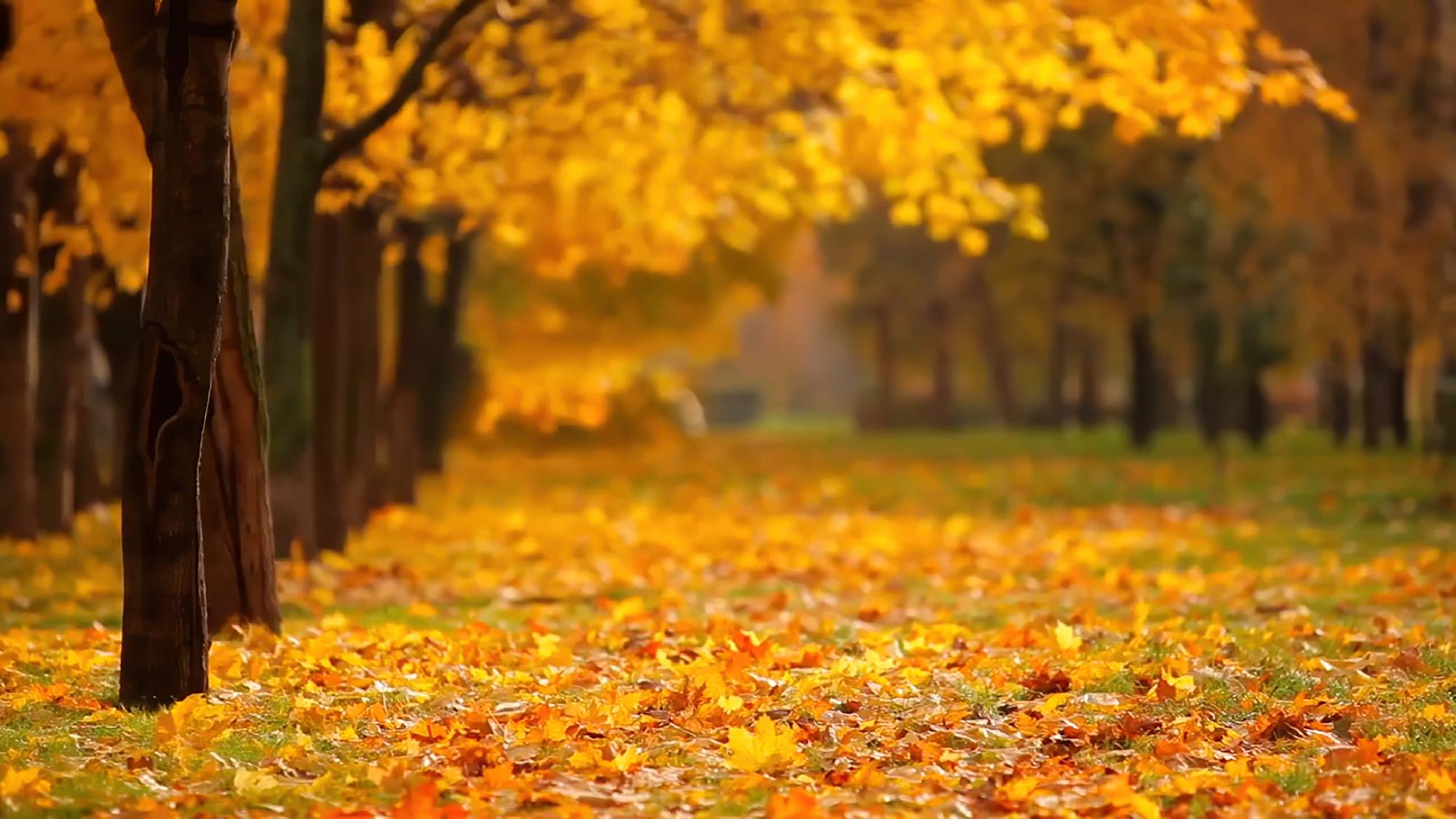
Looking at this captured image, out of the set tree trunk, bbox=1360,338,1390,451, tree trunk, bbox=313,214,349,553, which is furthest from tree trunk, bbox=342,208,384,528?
tree trunk, bbox=1360,338,1390,451

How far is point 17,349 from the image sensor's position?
604 inches

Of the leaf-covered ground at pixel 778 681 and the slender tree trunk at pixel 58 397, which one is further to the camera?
the slender tree trunk at pixel 58 397

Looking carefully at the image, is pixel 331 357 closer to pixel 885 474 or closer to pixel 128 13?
pixel 128 13

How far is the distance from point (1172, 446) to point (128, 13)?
108ft

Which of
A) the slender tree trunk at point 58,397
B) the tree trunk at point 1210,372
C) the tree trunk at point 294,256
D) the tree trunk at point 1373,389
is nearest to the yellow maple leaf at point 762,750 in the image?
the tree trunk at point 294,256

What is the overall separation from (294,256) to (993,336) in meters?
43.2

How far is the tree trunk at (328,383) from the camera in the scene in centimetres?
1499

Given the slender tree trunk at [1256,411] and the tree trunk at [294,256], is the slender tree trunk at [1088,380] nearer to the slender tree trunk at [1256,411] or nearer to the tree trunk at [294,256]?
the slender tree trunk at [1256,411]

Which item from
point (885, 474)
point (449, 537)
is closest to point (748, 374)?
point (885, 474)

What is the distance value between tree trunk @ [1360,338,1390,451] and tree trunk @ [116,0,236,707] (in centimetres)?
2848

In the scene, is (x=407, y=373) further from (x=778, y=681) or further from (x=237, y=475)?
(x=778, y=681)

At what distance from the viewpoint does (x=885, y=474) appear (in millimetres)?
29203

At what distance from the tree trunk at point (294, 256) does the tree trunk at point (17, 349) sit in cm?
323

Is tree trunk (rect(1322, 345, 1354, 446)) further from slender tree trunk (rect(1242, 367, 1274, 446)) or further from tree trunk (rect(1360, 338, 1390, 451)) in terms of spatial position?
slender tree trunk (rect(1242, 367, 1274, 446))
